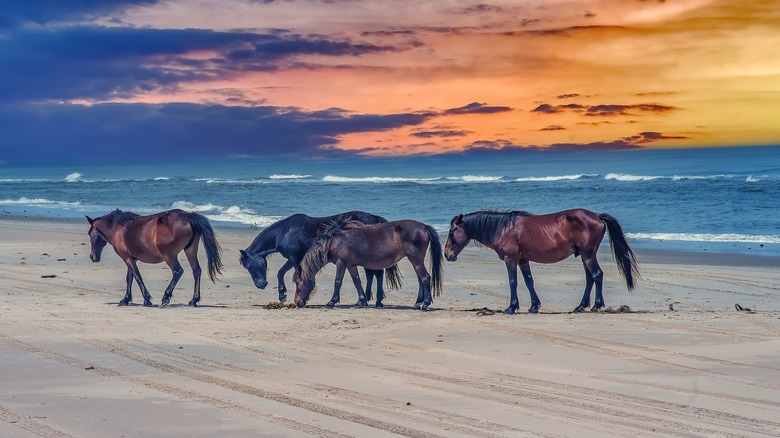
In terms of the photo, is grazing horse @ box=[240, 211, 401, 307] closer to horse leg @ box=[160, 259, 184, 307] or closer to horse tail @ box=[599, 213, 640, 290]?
horse leg @ box=[160, 259, 184, 307]

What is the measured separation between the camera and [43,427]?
20.5 feet

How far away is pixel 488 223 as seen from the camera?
12.4m

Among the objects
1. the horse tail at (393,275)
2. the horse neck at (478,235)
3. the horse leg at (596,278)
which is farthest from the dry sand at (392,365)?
the horse neck at (478,235)

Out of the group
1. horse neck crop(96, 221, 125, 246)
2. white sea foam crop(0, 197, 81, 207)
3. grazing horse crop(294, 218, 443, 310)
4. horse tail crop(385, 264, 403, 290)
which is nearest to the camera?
grazing horse crop(294, 218, 443, 310)

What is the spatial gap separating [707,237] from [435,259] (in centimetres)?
1386

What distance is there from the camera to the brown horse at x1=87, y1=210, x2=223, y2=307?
42.3 ft

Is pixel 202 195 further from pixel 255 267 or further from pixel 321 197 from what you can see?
pixel 255 267

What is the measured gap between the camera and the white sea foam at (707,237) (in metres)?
23.2

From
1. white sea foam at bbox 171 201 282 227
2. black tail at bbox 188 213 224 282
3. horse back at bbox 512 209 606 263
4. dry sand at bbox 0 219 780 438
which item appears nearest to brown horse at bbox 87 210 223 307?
black tail at bbox 188 213 224 282

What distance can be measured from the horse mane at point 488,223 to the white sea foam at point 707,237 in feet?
41.9

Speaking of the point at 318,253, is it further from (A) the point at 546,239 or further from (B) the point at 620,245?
(B) the point at 620,245

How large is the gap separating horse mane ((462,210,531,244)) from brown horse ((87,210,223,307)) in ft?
12.0

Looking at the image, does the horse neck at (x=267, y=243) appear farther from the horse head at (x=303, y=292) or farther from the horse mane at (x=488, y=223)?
the horse mane at (x=488, y=223)

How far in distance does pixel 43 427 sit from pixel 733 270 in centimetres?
1335
